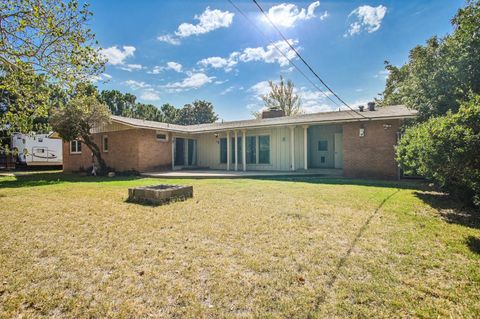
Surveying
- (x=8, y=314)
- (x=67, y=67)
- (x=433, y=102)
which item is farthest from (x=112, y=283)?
(x=433, y=102)

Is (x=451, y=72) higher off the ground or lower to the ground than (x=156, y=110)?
lower

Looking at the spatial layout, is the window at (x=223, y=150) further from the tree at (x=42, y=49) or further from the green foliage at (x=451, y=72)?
the tree at (x=42, y=49)

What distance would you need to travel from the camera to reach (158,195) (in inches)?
262

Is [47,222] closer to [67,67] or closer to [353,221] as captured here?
[67,67]

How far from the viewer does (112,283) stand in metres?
2.72

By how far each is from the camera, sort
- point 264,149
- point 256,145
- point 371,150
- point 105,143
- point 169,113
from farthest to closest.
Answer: point 169,113 → point 105,143 → point 256,145 → point 264,149 → point 371,150

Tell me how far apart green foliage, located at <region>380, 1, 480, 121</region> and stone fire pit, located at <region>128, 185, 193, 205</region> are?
754 cm

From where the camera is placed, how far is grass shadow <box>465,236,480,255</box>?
353 cm

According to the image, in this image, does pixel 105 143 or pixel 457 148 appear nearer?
pixel 457 148

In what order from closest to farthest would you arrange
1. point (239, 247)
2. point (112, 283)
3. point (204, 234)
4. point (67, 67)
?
point (112, 283) → point (239, 247) → point (204, 234) → point (67, 67)

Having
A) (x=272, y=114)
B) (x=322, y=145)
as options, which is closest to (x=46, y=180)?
(x=272, y=114)

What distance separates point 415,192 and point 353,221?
4659 millimetres

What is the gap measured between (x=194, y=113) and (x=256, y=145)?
1260 inches

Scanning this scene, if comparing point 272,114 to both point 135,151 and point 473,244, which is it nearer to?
point 135,151
